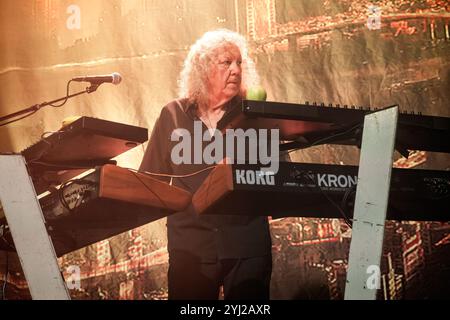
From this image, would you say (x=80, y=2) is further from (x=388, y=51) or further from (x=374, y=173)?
(x=374, y=173)

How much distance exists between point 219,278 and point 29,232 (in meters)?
0.78

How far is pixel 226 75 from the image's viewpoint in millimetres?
2445

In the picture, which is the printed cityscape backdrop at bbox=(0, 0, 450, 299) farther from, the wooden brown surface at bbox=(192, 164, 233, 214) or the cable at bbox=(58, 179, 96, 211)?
the wooden brown surface at bbox=(192, 164, 233, 214)

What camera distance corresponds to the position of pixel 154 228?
306cm

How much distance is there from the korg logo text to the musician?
351mm

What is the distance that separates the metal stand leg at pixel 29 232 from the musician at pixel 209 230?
Result: 0.63m

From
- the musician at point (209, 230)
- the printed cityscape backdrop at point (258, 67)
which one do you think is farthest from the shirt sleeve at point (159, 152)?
the printed cityscape backdrop at point (258, 67)

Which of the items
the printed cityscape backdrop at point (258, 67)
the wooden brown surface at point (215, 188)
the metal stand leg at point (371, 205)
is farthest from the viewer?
the printed cityscape backdrop at point (258, 67)

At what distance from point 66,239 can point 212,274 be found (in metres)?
0.61

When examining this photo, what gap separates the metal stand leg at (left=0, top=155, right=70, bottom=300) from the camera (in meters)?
1.48

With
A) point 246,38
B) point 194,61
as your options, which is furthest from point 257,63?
point 194,61

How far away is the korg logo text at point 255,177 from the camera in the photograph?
1.51 metres

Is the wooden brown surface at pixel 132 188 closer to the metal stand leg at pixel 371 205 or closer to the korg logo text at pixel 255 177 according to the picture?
the korg logo text at pixel 255 177

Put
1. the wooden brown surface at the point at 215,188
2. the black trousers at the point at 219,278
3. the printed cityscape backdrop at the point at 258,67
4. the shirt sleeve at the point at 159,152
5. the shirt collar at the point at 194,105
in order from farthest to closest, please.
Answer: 1. the printed cityscape backdrop at the point at 258,67
2. the shirt collar at the point at 194,105
3. the shirt sleeve at the point at 159,152
4. the black trousers at the point at 219,278
5. the wooden brown surface at the point at 215,188
